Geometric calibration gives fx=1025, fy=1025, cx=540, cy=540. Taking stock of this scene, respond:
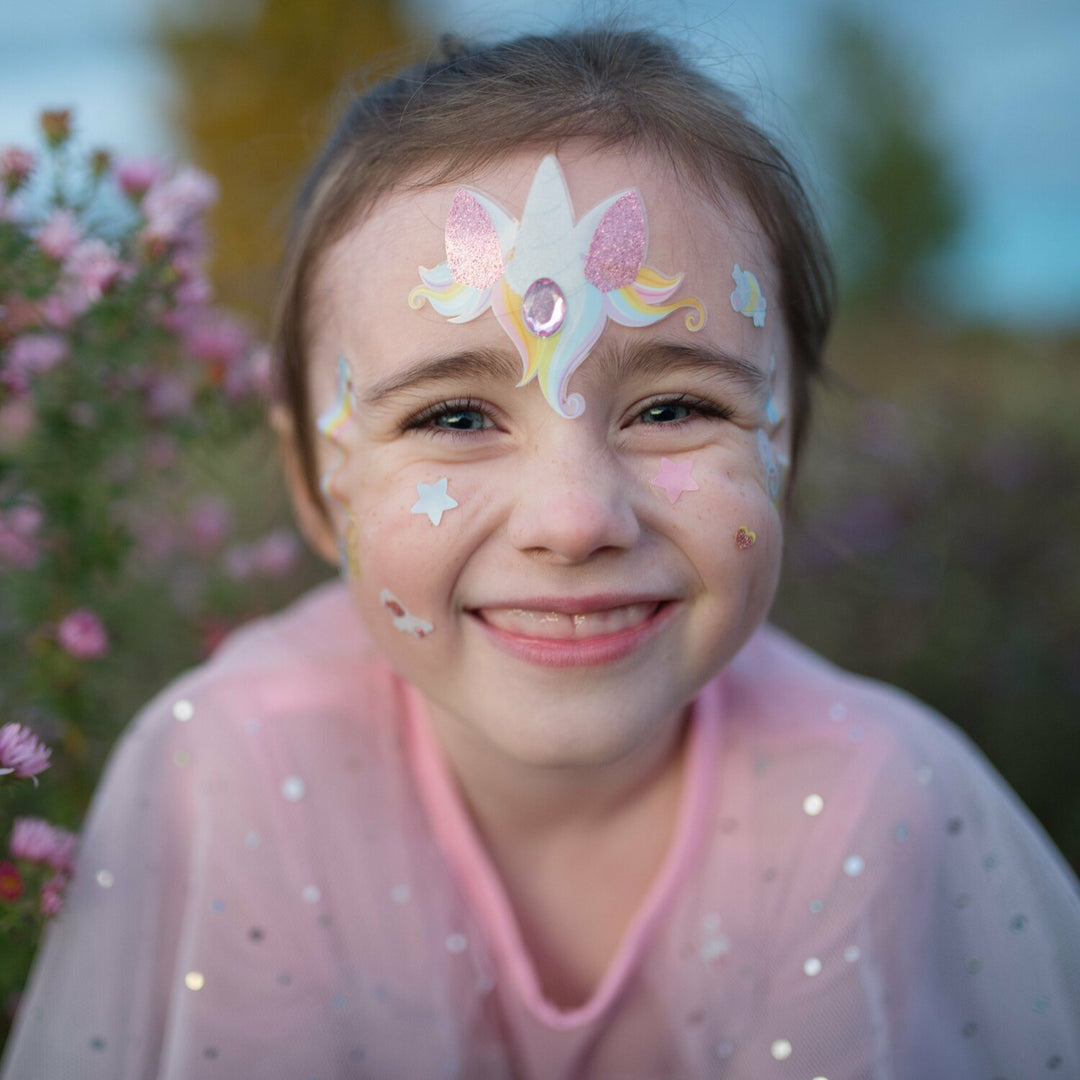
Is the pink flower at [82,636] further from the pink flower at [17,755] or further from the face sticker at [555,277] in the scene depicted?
the face sticker at [555,277]

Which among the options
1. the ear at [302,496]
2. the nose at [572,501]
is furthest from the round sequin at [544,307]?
the ear at [302,496]

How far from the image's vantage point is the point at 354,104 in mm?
1601

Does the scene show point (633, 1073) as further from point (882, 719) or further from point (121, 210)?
point (121, 210)

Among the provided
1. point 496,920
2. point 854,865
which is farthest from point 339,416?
point 854,865

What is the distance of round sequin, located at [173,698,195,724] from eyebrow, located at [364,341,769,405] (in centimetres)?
62

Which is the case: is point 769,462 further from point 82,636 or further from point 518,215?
point 82,636

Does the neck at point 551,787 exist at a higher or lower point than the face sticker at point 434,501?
lower

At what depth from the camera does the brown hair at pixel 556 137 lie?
1.26 metres

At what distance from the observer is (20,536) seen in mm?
1631

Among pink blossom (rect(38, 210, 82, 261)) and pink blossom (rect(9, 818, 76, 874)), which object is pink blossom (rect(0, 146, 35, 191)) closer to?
pink blossom (rect(38, 210, 82, 261))

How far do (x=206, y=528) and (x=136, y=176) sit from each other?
0.73 metres

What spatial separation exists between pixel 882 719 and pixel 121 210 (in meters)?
1.44

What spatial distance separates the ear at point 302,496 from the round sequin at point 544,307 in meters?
0.60

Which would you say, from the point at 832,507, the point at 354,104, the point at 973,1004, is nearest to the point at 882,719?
the point at 973,1004
